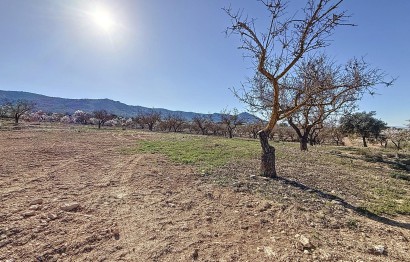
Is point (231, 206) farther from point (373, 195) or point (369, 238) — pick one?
point (373, 195)

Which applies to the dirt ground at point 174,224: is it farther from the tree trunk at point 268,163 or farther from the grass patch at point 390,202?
the tree trunk at point 268,163

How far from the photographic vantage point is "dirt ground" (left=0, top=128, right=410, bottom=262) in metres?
3.48

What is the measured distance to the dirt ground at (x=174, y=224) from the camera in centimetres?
348

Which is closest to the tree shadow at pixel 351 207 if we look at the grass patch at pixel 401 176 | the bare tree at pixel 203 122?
the grass patch at pixel 401 176

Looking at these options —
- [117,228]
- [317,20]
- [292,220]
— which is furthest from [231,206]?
[317,20]

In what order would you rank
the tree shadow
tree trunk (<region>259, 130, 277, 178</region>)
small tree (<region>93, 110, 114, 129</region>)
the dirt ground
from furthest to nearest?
small tree (<region>93, 110, 114, 129</region>), tree trunk (<region>259, 130, 277, 178</region>), the tree shadow, the dirt ground

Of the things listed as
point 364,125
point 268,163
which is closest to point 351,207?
point 268,163

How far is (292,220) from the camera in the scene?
4758mm

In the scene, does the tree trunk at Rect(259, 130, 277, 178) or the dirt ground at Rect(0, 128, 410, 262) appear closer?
the dirt ground at Rect(0, 128, 410, 262)

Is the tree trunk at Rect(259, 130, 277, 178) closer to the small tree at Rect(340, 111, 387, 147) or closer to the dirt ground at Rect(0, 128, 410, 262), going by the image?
the dirt ground at Rect(0, 128, 410, 262)

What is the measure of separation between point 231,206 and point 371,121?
1695 inches

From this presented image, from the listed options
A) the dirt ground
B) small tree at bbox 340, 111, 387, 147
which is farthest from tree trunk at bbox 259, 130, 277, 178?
small tree at bbox 340, 111, 387, 147

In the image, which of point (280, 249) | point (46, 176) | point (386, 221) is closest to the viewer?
point (280, 249)

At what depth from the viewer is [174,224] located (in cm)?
432
